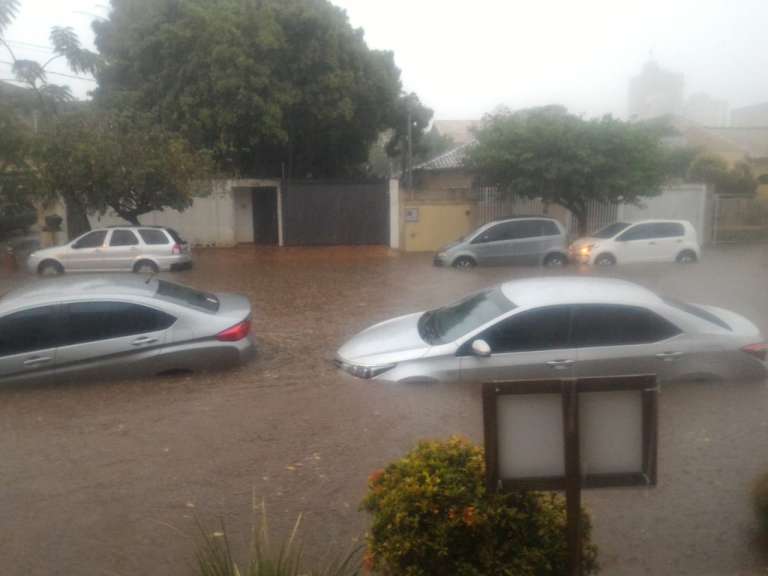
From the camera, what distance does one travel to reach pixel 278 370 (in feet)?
30.0

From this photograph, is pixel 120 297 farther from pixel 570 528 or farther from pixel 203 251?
pixel 203 251

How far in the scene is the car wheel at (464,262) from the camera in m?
20.4

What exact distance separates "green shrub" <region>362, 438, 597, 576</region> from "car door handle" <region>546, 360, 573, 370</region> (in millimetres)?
3594

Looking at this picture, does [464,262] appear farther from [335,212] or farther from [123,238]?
[335,212]

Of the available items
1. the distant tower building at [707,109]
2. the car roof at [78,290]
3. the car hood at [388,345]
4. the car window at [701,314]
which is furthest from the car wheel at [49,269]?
the distant tower building at [707,109]

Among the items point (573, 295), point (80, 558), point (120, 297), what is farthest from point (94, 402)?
point (573, 295)

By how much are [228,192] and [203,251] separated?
9.22 ft

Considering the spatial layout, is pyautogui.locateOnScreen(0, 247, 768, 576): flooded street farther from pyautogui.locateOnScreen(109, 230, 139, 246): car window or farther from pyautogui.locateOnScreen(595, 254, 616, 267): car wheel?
pyautogui.locateOnScreen(595, 254, 616, 267): car wheel

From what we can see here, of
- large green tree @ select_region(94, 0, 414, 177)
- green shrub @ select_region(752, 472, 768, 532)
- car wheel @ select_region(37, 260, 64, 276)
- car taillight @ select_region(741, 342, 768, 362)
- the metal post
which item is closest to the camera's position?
the metal post

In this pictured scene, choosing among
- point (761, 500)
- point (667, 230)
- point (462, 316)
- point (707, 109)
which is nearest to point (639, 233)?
point (667, 230)

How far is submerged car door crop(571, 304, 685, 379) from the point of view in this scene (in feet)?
23.2

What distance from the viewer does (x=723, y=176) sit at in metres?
29.8

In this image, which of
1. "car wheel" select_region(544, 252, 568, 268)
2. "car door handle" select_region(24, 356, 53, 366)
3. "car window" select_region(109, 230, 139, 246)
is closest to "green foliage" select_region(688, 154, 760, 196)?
"car wheel" select_region(544, 252, 568, 268)

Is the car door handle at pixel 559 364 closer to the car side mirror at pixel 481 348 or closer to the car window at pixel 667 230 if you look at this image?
the car side mirror at pixel 481 348
